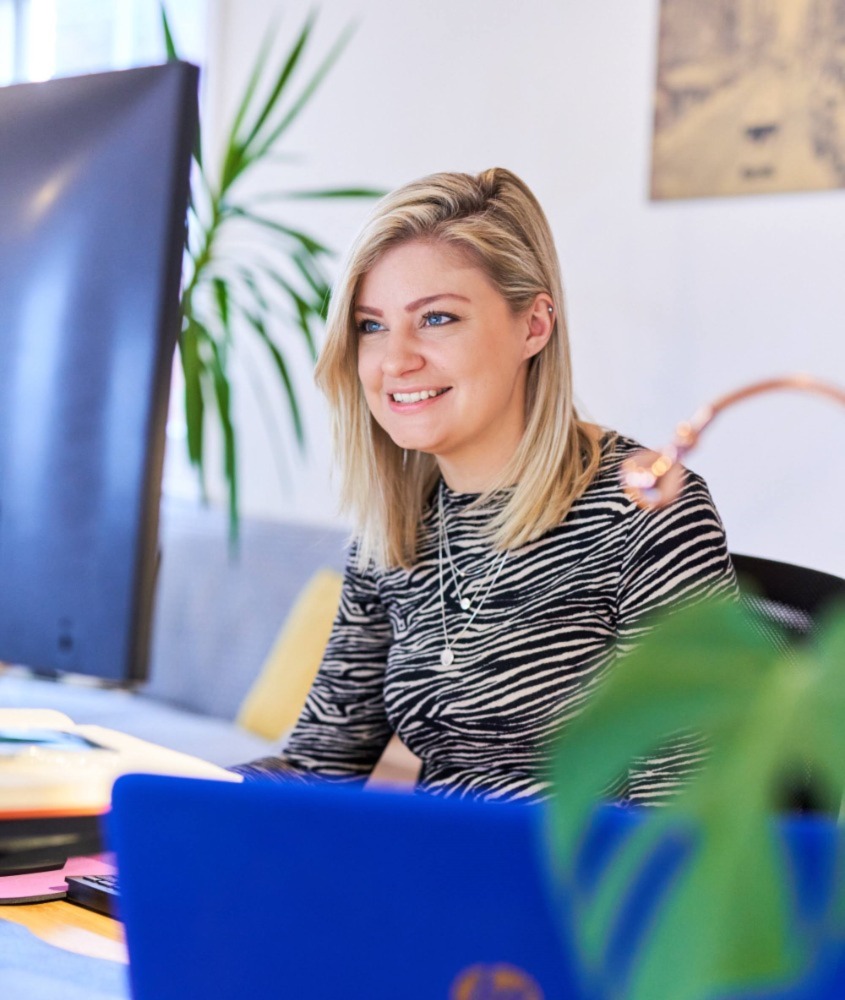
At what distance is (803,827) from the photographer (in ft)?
1.58

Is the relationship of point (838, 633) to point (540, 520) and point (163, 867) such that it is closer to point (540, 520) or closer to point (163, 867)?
point (163, 867)

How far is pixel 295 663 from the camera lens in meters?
2.87

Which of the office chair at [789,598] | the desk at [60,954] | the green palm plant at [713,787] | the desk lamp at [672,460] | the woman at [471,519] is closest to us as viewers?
the green palm plant at [713,787]

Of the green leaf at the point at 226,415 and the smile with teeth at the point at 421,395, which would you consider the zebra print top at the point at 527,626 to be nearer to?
the smile with teeth at the point at 421,395

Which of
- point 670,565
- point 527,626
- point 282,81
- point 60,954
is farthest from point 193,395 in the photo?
point 60,954

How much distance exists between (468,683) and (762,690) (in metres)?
1.09

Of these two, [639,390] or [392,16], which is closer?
[639,390]

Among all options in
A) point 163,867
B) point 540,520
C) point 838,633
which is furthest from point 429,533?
point 838,633

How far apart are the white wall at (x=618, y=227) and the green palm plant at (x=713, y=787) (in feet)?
7.44

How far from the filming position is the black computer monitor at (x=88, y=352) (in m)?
0.91

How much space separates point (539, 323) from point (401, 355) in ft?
0.59

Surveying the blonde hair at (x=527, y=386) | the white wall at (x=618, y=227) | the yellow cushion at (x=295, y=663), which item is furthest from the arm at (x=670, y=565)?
the yellow cushion at (x=295, y=663)

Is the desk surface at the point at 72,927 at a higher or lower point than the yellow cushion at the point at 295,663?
higher

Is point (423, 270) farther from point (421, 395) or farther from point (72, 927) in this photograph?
point (72, 927)
